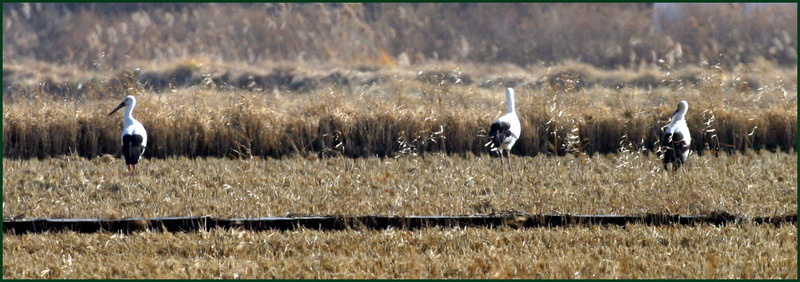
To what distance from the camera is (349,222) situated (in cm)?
652

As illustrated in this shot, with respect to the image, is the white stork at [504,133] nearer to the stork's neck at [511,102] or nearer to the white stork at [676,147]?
the stork's neck at [511,102]

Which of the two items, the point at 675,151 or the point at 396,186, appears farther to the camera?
the point at 675,151

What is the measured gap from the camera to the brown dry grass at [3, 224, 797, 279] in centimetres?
535

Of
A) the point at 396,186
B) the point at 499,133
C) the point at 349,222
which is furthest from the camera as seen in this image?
the point at 499,133

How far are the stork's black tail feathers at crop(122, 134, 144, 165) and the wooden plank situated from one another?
2365mm

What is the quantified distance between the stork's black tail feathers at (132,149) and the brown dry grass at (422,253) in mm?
2636

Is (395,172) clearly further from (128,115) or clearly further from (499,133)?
(128,115)

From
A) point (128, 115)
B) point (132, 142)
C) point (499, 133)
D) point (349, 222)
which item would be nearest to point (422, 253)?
point (349, 222)

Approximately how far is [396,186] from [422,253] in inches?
90.4

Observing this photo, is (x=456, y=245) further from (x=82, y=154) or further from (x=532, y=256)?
(x=82, y=154)

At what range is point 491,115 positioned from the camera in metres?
10.6

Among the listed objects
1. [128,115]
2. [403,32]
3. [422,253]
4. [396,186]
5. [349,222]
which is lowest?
[422,253]

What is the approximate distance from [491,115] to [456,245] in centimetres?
481

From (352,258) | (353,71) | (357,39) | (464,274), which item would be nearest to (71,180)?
(352,258)
